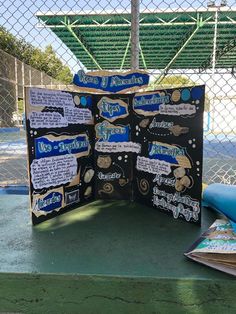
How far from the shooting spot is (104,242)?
118 centimetres

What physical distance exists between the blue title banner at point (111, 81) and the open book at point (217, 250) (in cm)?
71

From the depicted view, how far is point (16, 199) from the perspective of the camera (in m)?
1.73

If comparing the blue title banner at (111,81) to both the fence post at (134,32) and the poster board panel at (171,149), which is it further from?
the fence post at (134,32)

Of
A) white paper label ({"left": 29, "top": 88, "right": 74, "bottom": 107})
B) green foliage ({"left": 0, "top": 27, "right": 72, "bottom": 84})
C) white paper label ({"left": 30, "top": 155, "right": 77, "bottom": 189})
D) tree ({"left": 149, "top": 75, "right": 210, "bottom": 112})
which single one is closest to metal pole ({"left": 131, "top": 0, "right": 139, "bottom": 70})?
tree ({"left": 149, "top": 75, "right": 210, "bottom": 112})

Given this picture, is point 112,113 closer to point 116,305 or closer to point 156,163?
point 156,163

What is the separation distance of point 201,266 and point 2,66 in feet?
39.1

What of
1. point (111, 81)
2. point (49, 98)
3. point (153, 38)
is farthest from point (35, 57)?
point (49, 98)

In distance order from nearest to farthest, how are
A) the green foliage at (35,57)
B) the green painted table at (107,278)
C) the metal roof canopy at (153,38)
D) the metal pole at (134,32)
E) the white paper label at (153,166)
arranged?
1. the green painted table at (107,278)
2. the white paper label at (153,166)
3. the metal pole at (134,32)
4. the metal roof canopy at (153,38)
5. the green foliage at (35,57)

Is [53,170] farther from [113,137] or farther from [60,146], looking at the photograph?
[113,137]

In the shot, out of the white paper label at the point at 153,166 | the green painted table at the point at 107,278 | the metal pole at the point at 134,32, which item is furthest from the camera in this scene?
the metal pole at the point at 134,32

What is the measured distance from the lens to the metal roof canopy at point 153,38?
8.71 meters

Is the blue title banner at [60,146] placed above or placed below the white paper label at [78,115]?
below

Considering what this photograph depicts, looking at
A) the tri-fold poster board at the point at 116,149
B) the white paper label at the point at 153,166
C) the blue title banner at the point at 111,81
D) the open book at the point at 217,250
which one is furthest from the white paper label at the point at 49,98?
the open book at the point at 217,250

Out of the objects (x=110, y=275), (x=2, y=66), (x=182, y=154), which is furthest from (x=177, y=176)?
(x=2, y=66)
